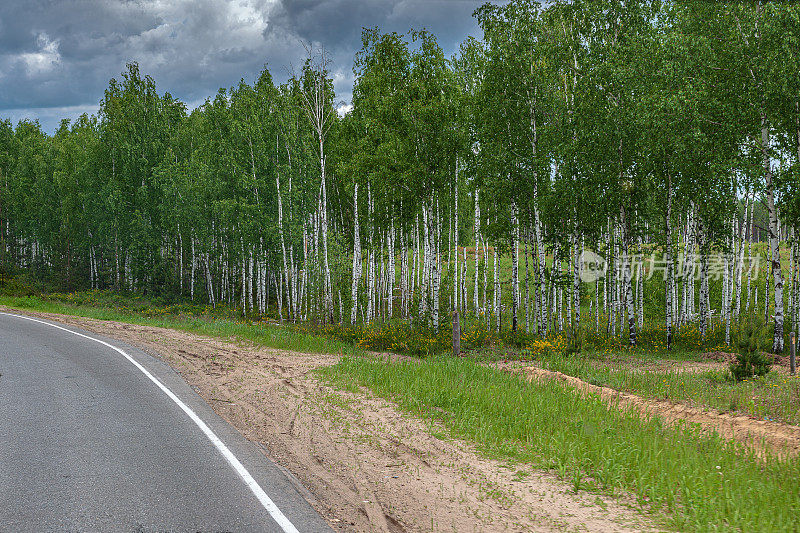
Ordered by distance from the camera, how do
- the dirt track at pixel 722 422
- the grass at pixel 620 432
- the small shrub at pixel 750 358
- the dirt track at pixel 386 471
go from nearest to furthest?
1. the dirt track at pixel 386 471
2. the grass at pixel 620 432
3. the dirt track at pixel 722 422
4. the small shrub at pixel 750 358

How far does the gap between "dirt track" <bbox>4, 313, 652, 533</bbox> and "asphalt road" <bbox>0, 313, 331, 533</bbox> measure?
432 millimetres

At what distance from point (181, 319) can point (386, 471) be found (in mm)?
25015

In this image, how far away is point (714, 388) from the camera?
39.5 ft

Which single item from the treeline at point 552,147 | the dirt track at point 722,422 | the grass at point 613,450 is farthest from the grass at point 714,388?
the treeline at point 552,147

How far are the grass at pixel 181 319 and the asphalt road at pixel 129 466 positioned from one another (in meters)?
7.60

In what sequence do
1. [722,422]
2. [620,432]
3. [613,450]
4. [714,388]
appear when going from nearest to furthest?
[613,450] < [620,432] < [722,422] < [714,388]

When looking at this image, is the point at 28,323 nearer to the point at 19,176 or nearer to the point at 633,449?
the point at 633,449

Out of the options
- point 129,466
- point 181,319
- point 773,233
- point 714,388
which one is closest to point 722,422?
point 714,388

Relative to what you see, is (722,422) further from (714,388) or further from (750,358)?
(750,358)

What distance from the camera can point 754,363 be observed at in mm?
12719

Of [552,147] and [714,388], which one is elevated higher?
[552,147]

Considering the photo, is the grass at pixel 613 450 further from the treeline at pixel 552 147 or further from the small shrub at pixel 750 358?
the treeline at pixel 552 147

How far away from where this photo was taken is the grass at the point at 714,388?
10.1m

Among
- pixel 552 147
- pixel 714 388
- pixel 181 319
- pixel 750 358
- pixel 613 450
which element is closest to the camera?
pixel 613 450
